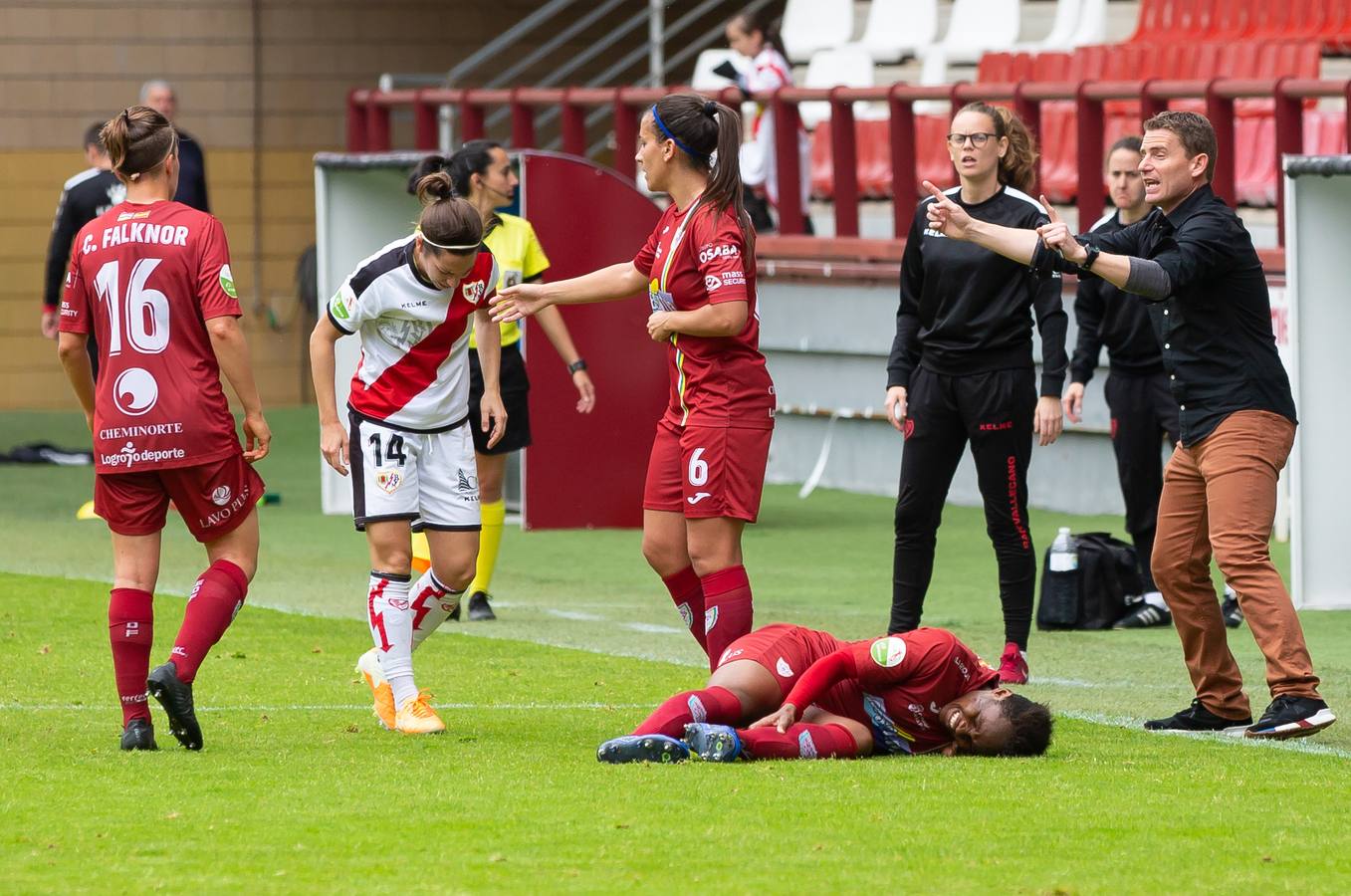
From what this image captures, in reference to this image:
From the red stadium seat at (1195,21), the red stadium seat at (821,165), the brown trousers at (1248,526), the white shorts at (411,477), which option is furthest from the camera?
the red stadium seat at (1195,21)

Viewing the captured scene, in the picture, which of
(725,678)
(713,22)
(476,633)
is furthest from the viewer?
(713,22)

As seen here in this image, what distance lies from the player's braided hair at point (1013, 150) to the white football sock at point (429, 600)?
2.58 metres

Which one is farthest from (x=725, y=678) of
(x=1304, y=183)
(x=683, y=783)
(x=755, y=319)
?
(x=1304, y=183)

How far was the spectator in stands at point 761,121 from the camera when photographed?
57.5ft

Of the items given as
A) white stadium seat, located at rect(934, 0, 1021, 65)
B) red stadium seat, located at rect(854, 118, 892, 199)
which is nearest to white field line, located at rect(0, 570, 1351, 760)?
red stadium seat, located at rect(854, 118, 892, 199)

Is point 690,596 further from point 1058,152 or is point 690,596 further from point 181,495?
point 1058,152

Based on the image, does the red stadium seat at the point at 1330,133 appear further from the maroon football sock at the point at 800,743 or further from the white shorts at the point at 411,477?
the maroon football sock at the point at 800,743

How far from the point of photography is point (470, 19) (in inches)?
916

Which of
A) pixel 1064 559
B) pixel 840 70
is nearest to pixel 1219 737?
A: pixel 1064 559

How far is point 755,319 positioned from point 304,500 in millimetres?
8960

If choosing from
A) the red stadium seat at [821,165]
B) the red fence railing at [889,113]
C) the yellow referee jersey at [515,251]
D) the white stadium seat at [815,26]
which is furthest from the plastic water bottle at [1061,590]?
the white stadium seat at [815,26]

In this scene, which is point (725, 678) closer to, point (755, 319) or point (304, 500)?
point (755, 319)

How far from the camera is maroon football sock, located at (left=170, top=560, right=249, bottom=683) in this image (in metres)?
6.98

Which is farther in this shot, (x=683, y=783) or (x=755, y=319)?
(x=755, y=319)
